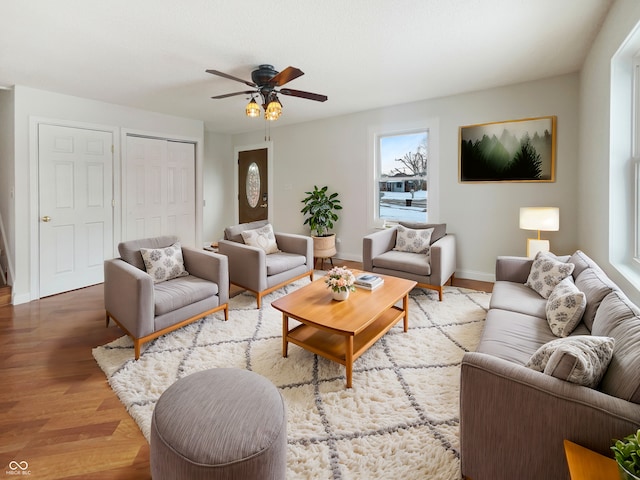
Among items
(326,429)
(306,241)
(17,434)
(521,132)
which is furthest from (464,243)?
(17,434)

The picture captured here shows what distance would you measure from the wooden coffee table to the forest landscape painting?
7.36 ft

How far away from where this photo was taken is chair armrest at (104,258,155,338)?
2318mm

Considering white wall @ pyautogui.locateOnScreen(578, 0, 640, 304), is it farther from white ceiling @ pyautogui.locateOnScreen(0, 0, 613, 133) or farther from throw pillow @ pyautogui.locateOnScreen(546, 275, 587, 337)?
throw pillow @ pyautogui.locateOnScreen(546, 275, 587, 337)

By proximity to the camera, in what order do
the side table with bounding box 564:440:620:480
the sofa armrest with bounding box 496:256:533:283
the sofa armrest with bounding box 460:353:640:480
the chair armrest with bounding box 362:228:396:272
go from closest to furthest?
the side table with bounding box 564:440:620:480, the sofa armrest with bounding box 460:353:640:480, the sofa armrest with bounding box 496:256:533:283, the chair armrest with bounding box 362:228:396:272

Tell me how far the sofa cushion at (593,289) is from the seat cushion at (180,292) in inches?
105

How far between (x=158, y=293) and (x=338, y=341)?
145 centimetres

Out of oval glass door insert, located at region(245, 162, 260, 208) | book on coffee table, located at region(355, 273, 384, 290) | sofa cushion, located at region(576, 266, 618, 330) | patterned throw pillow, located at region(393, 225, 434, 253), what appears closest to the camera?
sofa cushion, located at region(576, 266, 618, 330)

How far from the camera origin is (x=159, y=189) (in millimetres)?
5012

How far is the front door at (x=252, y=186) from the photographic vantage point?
20.9 ft

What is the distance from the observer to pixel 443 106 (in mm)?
4309

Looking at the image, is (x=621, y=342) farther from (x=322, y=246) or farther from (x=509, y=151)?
(x=322, y=246)

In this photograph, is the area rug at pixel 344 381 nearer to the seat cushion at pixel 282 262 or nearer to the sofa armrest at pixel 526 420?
the sofa armrest at pixel 526 420

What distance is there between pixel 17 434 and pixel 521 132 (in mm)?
4989

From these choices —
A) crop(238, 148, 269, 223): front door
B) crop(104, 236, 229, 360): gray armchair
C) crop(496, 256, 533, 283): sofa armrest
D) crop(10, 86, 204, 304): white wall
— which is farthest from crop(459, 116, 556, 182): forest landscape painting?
crop(10, 86, 204, 304): white wall
